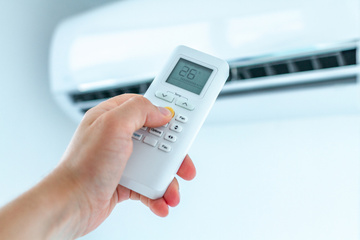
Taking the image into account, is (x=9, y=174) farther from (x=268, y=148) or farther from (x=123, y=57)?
(x=268, y=148)

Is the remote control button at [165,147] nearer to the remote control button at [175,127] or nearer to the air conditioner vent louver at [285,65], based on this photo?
the remote control button at [175,127]

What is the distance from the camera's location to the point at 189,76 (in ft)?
1.98

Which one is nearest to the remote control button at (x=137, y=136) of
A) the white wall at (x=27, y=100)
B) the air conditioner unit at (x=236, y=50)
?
the air conditioner unit at (x=236, y=50)

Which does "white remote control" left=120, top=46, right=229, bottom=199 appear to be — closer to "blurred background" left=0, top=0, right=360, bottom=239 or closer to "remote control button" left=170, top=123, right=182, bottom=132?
"remote control button" left=170, top=123, right=182, bottom=132

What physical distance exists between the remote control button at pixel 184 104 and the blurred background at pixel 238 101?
Result: 338 mm

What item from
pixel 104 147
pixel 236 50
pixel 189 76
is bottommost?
pixel 104 147

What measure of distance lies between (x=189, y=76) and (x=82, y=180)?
0.73 ft

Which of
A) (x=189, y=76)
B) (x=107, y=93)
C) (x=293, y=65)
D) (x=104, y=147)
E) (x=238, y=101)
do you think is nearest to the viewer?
(x=104, y=147)

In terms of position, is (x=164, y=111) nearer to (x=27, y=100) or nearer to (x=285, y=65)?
(x=285, y=65)

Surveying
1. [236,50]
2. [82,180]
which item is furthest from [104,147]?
[236,50]

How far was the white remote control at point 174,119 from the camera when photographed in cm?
52

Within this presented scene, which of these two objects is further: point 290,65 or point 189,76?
point 290,65

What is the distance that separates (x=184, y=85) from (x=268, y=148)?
1.51 ft

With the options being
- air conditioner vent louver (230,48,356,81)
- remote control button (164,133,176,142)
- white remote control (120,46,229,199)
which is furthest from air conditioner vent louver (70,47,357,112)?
remote control button (164,133,176,142)
